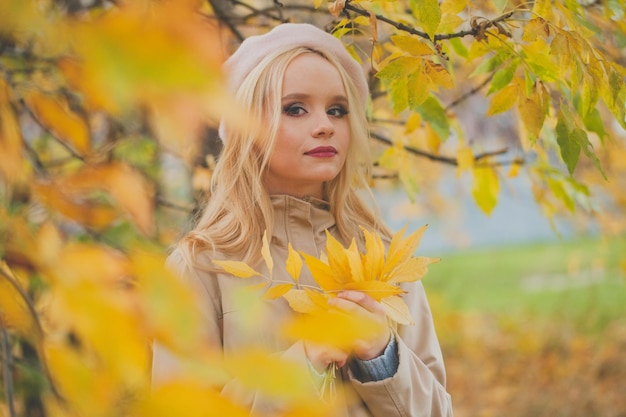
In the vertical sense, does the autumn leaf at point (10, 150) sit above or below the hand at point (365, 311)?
above

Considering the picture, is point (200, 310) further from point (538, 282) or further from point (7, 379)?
point (538, 282)

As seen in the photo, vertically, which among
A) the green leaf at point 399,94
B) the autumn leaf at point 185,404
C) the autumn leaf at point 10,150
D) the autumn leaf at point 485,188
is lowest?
the autumn leaf at point 485,188

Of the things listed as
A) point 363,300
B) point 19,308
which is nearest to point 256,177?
point 363,300

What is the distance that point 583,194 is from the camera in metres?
1.84

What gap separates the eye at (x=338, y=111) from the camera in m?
1.55

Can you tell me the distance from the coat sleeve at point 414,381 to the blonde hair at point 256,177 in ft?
0.76

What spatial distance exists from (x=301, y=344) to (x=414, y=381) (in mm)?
273

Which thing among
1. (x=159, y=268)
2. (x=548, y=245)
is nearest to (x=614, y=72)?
(x=159, y=268)

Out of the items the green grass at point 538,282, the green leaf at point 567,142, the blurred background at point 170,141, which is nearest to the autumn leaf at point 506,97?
the blurred background at point 170,141

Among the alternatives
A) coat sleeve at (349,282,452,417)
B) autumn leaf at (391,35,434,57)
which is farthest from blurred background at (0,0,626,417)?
coat sleeve at (349,282,452,417)

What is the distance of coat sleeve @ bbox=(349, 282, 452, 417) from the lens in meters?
1.34

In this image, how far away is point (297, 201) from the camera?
5.03 ft

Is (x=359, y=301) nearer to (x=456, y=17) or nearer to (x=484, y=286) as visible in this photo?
(x=456, y=17)

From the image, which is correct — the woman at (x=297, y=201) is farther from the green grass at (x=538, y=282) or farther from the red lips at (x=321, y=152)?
the green grass at (x=538, y=282)
